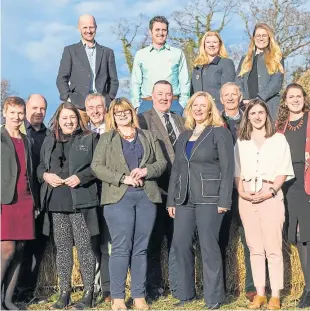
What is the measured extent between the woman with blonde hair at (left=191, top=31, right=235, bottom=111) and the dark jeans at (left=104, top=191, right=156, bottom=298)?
235 centimetres

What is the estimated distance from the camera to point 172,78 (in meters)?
7.72

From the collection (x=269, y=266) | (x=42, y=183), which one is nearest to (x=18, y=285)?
(x=42, y=183)

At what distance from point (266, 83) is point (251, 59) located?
1.43ft

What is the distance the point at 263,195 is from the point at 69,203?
2.06 metres

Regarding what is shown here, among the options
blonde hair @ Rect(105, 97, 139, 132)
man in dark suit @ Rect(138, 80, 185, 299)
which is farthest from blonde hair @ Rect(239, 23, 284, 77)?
blonde hair @ Rect(105, 97, 139, 132)

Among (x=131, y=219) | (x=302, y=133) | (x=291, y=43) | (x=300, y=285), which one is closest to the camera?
(x=131, y=219)

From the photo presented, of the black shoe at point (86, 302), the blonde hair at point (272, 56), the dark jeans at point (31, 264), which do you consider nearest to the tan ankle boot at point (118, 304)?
the black shoe at point (86, 302)

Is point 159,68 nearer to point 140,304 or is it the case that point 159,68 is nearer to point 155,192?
point 155,192

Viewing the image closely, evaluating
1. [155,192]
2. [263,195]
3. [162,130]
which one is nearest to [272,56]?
[162,130]

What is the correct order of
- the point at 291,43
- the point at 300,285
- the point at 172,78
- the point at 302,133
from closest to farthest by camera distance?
the point at 302,133 < the point at 300,285 < the point at 172,78 < the point at 291,43

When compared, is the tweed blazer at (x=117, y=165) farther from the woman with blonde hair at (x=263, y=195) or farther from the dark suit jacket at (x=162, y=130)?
the woman with blonde hair at (x=263, y=195)

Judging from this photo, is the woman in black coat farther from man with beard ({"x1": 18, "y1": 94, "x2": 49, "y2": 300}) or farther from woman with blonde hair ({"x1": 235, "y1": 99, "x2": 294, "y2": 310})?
woman with blonde hair ({"x1": 235, "y1": 99, "x2": 294, "y2": 310})

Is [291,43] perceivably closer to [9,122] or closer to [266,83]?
[266,83]

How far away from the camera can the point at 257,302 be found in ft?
19.8
